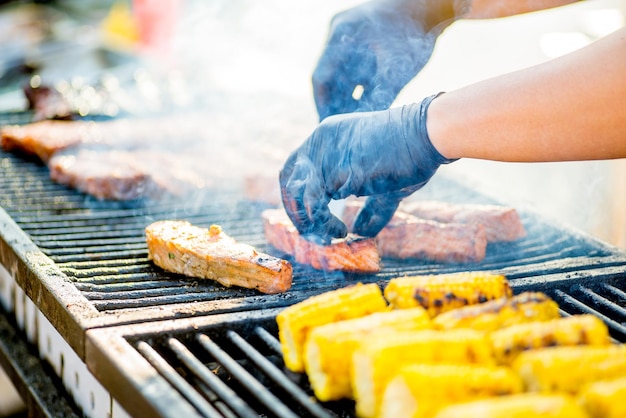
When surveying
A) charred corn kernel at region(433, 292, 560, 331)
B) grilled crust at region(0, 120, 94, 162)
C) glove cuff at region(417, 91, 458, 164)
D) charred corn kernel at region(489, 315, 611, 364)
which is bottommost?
grilled crust at region(0, 120, 94, 162)

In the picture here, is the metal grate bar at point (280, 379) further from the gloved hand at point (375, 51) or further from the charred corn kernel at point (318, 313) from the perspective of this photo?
the gloved hand at point (375, 51)

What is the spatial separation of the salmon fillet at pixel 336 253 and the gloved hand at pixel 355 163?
6 centimetres

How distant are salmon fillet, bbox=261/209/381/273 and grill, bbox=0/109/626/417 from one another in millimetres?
50

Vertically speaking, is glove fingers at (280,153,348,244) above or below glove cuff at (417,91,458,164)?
below

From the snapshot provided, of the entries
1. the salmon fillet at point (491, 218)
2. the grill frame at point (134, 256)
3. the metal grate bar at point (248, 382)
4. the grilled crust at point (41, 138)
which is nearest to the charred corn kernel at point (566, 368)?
the metal grate bar at point (248, 382)

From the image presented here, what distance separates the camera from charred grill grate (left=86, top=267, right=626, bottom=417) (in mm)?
1821

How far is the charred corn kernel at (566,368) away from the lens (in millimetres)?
1525

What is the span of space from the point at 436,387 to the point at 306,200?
1284 millimetres

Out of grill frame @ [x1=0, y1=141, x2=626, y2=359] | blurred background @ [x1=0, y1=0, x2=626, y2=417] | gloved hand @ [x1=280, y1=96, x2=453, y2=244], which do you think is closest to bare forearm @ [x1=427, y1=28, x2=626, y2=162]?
gloved hand @ [x1=280, y1=96, x2=453, y2=244]

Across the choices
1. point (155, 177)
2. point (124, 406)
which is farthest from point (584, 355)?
point (155, 177)

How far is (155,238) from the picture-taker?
289 cm

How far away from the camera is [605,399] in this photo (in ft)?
4.62

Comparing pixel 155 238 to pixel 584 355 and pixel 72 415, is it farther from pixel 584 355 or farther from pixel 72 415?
pixel 584 355

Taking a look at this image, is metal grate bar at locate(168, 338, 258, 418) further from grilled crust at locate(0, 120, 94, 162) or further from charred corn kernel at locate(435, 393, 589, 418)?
grilled crust at locate(0, 120, 94, 162)
